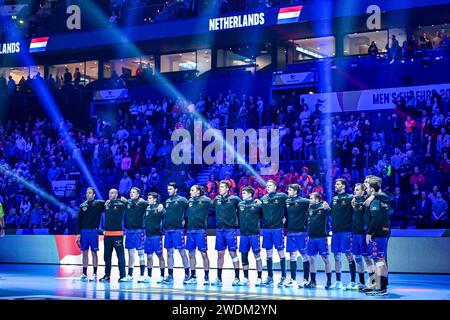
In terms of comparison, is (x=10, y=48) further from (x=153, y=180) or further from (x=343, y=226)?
(x=343, y=226)

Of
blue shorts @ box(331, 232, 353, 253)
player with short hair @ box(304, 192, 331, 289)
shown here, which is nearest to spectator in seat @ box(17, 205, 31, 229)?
player with short hair @ box(304, 192, 331, 289)

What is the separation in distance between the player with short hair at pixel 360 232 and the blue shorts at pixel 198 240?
11.4ft

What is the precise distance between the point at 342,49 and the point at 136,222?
1739cm

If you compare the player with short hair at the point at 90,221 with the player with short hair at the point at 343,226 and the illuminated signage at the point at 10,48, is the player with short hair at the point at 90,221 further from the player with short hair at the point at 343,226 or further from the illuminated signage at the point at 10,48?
the illuminated signage at the point at 10,48

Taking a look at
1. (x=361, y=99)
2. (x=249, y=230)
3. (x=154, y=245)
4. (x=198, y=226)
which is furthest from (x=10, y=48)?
(x=249, y=230)

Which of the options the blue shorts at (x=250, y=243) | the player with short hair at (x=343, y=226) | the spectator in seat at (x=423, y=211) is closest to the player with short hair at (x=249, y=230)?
the blue shorts at (x=250, y=243)

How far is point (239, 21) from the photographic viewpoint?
29516 mm

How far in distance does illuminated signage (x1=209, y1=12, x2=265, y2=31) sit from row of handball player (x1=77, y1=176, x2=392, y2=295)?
46.2 feet

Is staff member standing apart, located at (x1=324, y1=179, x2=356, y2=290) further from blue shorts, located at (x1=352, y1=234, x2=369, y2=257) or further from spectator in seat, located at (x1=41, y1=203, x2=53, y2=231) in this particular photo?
spectator in seat, located at (x1=41, y1=203, x2=53, y2=231)

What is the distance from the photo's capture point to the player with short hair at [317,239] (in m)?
15.0

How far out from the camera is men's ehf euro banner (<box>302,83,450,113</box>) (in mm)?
25766

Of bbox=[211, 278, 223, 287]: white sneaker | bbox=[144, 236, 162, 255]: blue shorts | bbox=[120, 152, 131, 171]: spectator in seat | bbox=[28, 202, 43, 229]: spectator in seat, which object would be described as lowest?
bbox=[211, 278, 223, 287]: white sneaker

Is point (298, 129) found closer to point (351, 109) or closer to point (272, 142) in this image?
point (272, 142)
